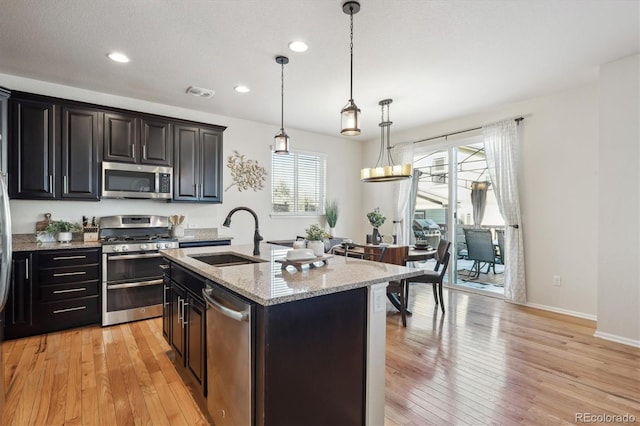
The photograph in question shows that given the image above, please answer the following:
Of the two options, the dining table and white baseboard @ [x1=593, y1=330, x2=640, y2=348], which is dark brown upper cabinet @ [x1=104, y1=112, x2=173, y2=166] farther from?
white baseboard @ [x1=593, y1=330, x2=640, y2=348]

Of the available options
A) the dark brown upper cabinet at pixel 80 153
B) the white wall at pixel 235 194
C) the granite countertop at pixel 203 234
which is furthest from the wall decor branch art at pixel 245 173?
the dark brown upper cabinet at pixel 80 153

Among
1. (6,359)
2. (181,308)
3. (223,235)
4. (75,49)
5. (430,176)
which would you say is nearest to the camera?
(181,308)

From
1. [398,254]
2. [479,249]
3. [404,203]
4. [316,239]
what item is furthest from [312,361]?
[404,203]

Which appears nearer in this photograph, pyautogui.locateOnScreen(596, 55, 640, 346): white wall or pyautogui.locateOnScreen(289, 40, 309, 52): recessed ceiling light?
pyautogui.locateOnScreen(289, 40, 309, 52): recessed ceiling light

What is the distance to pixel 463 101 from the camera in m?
4.32

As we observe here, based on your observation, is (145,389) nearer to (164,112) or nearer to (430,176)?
(164,112)

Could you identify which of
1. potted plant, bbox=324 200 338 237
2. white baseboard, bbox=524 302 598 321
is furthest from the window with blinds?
white baseboard, bbox=524 302 598 321

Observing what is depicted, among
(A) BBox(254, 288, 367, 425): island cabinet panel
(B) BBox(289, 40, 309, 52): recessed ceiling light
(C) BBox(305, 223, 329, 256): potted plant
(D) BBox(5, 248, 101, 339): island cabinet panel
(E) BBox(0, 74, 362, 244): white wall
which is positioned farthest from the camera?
(E) BBox(0, 74, 362, 244): white wall

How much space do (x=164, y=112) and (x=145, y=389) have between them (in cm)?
362

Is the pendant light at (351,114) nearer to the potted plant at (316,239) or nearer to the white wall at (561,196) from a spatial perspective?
the potted plant at (316,239)

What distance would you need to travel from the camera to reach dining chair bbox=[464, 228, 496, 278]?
477 cm

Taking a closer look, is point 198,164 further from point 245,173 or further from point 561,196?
point 561,196

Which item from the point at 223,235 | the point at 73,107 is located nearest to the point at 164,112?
the point at 73,107

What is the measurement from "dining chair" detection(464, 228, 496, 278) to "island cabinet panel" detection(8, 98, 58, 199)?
18.2ft
